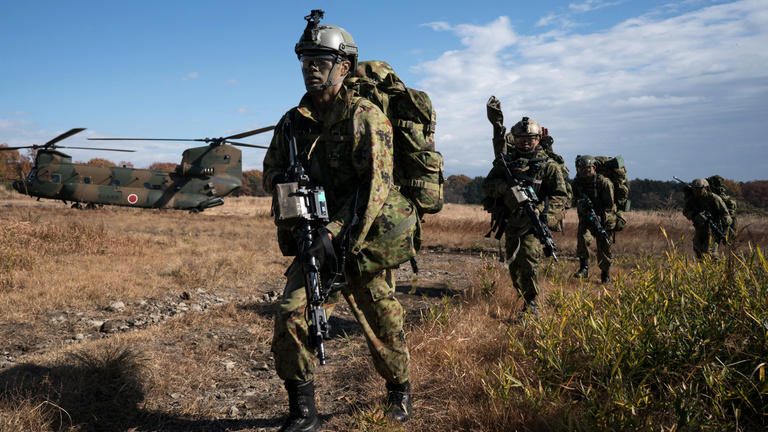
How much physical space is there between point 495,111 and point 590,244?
436 centimetres

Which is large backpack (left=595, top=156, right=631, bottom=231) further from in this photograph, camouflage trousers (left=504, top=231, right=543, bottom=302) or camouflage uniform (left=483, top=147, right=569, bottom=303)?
camouflage trousers (left=504, top=231, right=543, bottom=302)

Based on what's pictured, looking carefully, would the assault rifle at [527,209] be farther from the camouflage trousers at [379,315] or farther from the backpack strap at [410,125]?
the camouflage trousers at [379,315]

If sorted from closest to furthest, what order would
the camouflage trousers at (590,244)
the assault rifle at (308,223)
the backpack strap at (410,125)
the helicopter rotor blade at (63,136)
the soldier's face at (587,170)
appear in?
the assault rifle at (308,223) → the backpack strap at (410,125) → the camouflage trousers at (590,244) → the soldier's face at (587,170) → the helicopter rotor blade at (63,136)

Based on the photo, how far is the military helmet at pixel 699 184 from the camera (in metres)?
10.4

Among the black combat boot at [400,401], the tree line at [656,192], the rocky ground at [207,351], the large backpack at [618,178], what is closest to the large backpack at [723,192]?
the tree line at [656,192]

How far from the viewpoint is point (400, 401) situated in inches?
129

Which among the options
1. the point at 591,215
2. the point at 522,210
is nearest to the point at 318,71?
the point at 522,210

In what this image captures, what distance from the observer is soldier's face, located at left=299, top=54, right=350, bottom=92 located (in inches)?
124

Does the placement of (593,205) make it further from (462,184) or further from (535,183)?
(462,184)

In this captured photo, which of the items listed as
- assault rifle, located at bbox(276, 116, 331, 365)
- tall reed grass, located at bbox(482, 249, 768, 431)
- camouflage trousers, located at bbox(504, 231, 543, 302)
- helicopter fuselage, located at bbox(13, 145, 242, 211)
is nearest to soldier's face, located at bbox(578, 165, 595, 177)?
camouflage trousers, located at bbox(504, 231, 543, 302)

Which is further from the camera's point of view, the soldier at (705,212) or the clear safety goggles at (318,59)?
the soldier at (705,212)

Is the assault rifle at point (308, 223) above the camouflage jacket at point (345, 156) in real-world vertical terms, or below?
below

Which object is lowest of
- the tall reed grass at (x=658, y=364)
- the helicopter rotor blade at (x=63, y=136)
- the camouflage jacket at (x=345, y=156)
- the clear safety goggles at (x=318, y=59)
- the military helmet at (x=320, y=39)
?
the tall reed grass at (x=658, y=364)

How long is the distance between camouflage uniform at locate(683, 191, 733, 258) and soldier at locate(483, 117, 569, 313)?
210 inches
